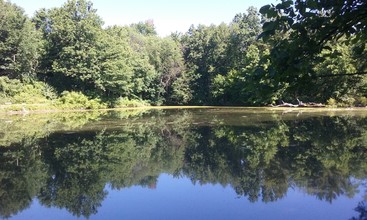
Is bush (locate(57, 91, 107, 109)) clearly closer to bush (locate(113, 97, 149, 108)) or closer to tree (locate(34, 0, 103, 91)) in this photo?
tree (locate(34, 0, 103, 91))

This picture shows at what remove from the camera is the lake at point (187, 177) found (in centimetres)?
645

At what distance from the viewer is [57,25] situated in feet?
142

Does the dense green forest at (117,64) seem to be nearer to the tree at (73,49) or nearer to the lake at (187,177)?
the tree at (73,49)

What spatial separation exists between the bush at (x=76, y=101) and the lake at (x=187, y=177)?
24.0 metres

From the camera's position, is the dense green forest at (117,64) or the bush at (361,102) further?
the dense green forest at (117,64)

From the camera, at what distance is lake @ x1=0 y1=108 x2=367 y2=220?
6453 millimetres

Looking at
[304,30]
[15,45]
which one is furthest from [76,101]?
[304,30]

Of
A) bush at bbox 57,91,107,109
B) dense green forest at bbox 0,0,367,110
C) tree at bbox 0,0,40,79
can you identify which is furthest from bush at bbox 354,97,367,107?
tree at bbox 0,0,40,79

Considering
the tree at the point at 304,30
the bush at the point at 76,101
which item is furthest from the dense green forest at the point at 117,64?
the tree at the point at 304,30

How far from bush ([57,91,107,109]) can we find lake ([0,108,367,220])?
78.9ft

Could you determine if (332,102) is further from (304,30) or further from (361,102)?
(304,30)

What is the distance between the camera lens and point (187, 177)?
8969 mm

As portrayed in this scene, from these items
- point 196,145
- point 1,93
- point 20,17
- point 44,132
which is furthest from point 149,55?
point 196,145

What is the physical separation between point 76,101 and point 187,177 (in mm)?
32854
